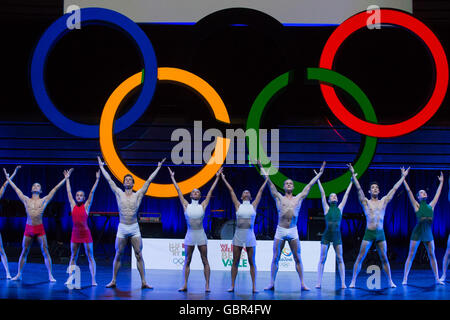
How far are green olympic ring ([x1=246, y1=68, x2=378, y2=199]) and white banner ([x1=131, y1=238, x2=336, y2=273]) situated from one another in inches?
86.9

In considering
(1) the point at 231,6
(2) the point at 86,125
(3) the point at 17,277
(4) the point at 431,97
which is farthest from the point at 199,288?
(1) the point at 231,6

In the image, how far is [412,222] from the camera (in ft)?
57.2

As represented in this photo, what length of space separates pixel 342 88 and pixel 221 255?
190 inches

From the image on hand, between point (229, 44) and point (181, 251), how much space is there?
6102 millimetres

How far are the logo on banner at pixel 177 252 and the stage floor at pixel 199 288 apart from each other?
1.39ft

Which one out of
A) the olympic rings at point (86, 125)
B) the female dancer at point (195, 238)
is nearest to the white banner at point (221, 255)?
the female dancer at point (195, 238)

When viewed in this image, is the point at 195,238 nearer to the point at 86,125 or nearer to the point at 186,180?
the point at 186,180

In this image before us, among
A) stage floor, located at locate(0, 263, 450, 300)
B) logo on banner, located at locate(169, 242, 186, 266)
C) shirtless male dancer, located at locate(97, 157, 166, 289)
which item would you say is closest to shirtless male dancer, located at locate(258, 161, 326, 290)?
stage floor, located at locate(0, 263, 450, 300)

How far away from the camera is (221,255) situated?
12172 mm

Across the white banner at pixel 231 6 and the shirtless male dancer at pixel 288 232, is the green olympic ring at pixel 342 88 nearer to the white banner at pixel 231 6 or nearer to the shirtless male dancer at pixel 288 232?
the shirtless male dancer at pixel 288 232

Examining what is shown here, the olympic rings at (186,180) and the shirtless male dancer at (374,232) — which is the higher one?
the olympic rings at (186,180)

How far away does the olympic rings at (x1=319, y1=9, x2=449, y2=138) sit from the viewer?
33.9 ft

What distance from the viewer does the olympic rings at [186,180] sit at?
10.2 metres

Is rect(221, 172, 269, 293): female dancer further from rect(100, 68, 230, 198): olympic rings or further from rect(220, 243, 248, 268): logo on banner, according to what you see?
rect(220, 243, 248, 268): logo on banner
